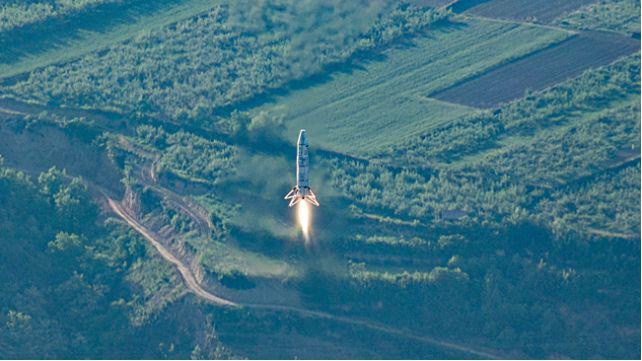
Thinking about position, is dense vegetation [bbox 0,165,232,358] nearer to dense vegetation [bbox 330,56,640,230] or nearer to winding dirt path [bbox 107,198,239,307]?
winding dirt path [bbox 107,198,239,307]

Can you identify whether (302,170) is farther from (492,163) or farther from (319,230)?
(492,163)

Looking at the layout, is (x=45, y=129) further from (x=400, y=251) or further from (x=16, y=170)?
(x=400, y=251)

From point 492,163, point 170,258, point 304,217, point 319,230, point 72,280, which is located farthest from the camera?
point 492,163

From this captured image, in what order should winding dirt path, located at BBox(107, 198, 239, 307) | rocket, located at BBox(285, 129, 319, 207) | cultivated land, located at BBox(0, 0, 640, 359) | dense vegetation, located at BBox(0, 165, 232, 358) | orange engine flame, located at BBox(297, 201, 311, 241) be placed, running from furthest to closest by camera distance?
orange engine flame, located at BBox(297, 201, 311, 241) → winding dirt path, located at BBox(107, 198, 239, 307) → cultivated land, located at BBox(0, 0, 640, 359) → dense vegetation, located at BBox(0, 165, 232, 358) → rocket, located at BBox(285, 129, 319, 207)

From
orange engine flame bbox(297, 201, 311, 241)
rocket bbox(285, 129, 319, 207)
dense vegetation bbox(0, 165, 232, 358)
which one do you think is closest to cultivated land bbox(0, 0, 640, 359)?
dense vegetation bbox(0, 165, 232, 358)

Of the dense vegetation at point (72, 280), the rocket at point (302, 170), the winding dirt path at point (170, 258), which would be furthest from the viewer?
the winding dirt path at point (170, 258)

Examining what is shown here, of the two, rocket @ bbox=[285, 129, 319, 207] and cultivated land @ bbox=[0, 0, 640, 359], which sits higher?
rocket @ bbox=[285, 129, 319, 207]

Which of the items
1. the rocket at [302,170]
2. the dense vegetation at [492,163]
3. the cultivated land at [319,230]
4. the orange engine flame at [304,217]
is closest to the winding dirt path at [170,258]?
the cultivated land at [319,230]

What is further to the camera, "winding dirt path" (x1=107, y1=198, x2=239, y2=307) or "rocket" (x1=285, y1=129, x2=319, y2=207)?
"winding dirt path" (x1=107, y1=198, x2=239, y2=307)

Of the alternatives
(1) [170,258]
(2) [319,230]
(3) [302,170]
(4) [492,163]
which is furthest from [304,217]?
(4) [492,163]

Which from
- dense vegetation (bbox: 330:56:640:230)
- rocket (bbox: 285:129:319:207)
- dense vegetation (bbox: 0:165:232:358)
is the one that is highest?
rocket (bbox: 285:129:319:207)

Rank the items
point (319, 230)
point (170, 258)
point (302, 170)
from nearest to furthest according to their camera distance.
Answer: point (302, 170) → point (319, 230) → point (170, 258)

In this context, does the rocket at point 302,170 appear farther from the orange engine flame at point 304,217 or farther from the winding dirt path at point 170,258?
the winding dirt path at point 170,258
